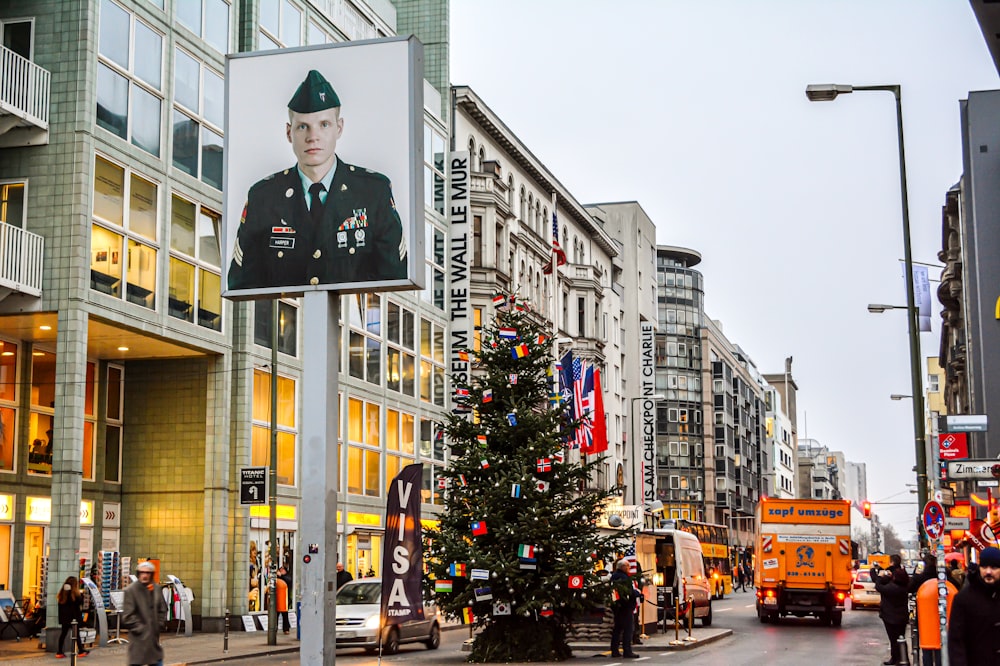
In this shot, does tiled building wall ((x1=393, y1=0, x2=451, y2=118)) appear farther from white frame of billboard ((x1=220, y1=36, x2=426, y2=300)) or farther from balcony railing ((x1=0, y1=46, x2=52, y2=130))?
white frame of billboard ((x1=220, y1=36, x2=426, y2=300))

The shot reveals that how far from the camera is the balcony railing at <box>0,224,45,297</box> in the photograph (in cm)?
2936

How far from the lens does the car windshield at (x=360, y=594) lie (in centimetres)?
2875

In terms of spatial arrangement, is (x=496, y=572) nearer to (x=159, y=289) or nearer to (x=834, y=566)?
(x=159, y=289)

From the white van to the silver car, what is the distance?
27.6 feet

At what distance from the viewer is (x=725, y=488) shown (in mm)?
129500

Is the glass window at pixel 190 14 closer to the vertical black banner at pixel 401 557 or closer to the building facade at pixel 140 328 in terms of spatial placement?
the building facade at pixel 140 328

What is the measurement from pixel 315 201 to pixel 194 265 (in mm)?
17740

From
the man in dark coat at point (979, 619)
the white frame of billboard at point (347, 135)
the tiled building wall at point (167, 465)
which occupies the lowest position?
the man in dark coat at point (979, 619)

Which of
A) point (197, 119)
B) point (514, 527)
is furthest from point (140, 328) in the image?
point (514, 527)

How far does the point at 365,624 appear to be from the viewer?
28.1 meters

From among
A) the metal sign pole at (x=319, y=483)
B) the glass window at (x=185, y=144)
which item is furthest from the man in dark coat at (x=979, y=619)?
the glass window at (x=185, y=144)

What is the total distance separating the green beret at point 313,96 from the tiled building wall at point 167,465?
63.1 feet

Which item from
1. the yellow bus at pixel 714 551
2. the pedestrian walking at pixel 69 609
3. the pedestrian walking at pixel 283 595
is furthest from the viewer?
the yellow bus at pixel 714 551

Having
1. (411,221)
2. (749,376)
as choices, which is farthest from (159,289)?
(749,376)
